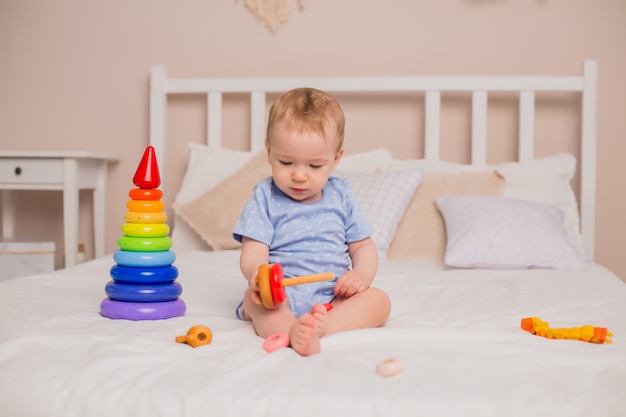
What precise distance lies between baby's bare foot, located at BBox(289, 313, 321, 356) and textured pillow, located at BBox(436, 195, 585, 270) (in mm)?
996

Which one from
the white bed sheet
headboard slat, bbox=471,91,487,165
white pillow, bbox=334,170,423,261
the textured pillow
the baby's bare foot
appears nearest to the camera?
the white bed sheet

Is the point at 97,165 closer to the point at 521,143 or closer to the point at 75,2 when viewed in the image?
the point at 75,2

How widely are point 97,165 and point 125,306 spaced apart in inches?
61.3

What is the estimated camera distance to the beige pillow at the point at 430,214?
2086 millimetres

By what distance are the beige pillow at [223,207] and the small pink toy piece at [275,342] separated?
3.75ft

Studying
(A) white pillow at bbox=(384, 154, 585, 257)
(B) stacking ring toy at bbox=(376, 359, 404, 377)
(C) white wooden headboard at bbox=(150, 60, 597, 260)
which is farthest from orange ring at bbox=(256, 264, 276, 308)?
(C) white wooden headboard at bbox=(150, 60, 597, 260)

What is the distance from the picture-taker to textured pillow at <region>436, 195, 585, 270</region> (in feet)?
6.27

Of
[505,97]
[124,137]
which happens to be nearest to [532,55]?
[505,97]

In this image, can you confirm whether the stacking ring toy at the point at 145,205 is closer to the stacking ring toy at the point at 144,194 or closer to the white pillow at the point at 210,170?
the stacking ring toy at the point at 144,194

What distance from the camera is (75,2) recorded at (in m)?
2.82

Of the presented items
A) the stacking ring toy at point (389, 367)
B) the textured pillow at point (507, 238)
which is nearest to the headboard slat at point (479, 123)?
the textured pillow at point (507, 238)

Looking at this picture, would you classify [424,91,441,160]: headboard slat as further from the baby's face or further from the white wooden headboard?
the baby's face

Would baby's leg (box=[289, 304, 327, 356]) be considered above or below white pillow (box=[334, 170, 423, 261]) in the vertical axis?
below

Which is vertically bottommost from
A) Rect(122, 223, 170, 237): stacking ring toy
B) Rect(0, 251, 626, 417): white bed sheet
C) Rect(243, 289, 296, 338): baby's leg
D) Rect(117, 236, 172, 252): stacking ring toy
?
Rect(0, 251, 626, 417): white bed sheet
